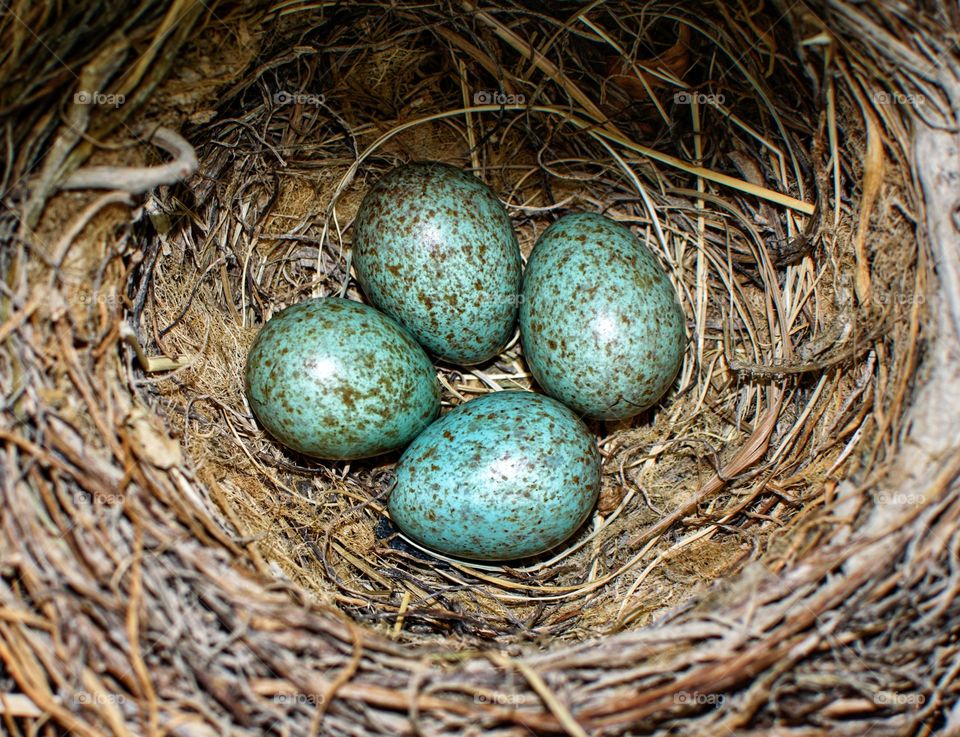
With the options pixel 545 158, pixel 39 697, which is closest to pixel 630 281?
pixel 545 158

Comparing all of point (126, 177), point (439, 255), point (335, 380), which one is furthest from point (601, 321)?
point (126, 177)

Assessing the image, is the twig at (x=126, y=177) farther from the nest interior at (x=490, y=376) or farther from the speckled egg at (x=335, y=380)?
the speckled egg at (x=335, y=380)

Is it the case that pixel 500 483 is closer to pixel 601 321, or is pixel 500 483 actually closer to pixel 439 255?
pixel 601 321

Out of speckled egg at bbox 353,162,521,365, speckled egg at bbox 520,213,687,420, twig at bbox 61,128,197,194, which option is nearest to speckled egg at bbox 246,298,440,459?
speckled egg at bbox 353,162,521,365

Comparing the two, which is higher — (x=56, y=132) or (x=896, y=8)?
(x=896, y=8)

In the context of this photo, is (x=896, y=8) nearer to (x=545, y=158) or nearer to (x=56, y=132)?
(x=545, y=158)

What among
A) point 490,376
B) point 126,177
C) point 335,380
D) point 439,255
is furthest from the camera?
point 490,376
